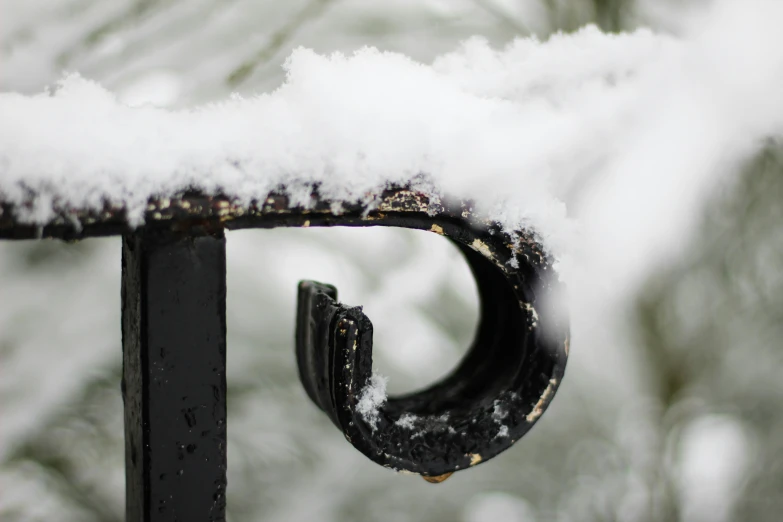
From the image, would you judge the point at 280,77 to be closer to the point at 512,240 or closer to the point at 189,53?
the point at 189,53

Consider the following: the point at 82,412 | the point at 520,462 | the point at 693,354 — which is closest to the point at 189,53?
the point at 82,412

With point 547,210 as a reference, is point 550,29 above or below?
above

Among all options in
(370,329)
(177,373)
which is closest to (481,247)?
(370,329)

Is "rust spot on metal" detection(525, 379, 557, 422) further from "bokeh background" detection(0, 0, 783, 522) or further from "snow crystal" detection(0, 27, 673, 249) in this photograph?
"bokeh background" detection(0, 0, 783, 522)

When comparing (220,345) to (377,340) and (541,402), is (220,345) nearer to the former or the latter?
(541,402)

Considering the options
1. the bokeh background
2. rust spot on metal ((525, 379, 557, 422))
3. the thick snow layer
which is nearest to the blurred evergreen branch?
the bokeh background

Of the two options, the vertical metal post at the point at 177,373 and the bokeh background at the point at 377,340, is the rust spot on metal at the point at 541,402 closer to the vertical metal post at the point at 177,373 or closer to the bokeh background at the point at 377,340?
the vertical metal post at the point at 177,373

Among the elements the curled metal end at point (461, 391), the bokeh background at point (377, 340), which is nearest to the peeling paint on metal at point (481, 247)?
the curled metal end at point (461, 391)
